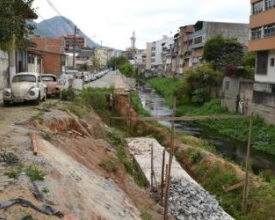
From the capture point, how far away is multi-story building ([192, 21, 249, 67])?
73.8 metres

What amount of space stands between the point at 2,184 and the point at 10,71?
1081 inches

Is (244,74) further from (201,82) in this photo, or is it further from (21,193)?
(21,193)

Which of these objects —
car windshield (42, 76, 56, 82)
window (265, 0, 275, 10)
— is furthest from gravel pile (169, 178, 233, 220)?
window (265, 0, 275, 10)

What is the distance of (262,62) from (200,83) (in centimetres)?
1134

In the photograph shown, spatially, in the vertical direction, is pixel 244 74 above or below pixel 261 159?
above

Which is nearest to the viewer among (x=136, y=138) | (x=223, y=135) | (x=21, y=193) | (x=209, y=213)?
(x=21, y=193)

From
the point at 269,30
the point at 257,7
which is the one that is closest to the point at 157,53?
the point at 257,7

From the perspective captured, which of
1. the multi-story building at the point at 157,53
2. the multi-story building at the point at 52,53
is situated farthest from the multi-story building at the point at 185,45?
the multi-story building at the point at 157,53

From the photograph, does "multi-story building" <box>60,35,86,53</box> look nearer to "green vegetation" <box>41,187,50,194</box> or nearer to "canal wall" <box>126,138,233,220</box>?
"canal wall" <box>126,138,233,220</box>

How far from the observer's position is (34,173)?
859 centimetres

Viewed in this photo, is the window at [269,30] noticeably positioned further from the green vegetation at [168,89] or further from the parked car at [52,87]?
the parked car at [52,87]

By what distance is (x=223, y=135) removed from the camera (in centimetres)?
3900

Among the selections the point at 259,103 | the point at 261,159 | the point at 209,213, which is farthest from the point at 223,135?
the point at 209,213

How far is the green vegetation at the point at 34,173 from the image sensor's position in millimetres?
8477
